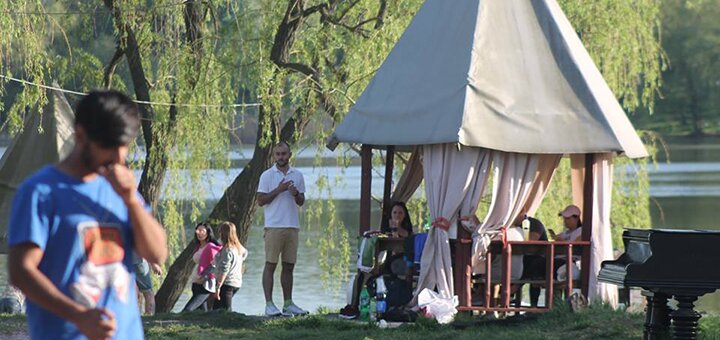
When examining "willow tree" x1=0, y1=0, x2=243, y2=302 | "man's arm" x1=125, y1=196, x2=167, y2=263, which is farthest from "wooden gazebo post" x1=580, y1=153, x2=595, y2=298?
"man's arm" x1=125, y1=196, x2=167, y2=263

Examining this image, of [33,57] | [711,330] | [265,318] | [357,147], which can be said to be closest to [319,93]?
[357,147]

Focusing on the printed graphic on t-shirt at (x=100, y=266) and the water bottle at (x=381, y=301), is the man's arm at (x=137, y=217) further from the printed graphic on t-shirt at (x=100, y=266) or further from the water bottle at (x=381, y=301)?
the water bottle at (x=381, y=301)

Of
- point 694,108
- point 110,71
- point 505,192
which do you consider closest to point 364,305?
point 505,192

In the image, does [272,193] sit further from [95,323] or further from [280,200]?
[95,323]

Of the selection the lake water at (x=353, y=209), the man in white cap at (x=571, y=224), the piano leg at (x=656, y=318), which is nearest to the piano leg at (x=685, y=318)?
the piano leg at (x=656, y=318)

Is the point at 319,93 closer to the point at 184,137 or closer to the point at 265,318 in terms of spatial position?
the point at 184,137

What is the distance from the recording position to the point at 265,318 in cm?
1250

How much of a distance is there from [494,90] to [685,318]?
3450mm

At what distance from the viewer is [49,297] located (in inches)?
162

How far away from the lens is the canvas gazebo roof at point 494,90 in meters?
12.1

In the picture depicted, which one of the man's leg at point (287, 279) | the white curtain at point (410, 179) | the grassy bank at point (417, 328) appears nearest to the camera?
the grassy bank at point (417, 328)

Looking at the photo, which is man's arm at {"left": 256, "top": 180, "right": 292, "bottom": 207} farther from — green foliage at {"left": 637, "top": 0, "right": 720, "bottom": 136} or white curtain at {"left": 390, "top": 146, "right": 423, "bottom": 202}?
green foliage at {"left": 637, "top": 0, "right": 720, "bottom": 136}

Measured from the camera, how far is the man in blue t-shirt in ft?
13.6

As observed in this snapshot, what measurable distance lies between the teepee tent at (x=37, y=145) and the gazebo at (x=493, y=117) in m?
5.05
